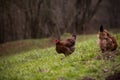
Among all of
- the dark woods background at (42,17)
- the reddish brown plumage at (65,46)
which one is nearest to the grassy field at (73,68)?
the reddish brown plumage at (65,46)

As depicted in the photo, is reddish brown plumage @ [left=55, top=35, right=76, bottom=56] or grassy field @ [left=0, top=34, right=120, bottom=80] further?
reddish brown plumage @ [left=55, top=35, right=76, bottom=56]

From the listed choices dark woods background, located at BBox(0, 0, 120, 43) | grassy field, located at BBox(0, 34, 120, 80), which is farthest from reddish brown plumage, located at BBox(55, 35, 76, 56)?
dark woods background, located at BBox(0, 0, 120, 43)

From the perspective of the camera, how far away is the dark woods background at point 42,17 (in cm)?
4212

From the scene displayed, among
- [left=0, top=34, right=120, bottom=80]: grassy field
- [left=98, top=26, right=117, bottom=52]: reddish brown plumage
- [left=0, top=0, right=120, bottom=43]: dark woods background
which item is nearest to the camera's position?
[left=0, top=34, right=120, bottom=80]: grassy field

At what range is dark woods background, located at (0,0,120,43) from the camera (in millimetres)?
42125

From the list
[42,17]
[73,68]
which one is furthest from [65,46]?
[42,17]

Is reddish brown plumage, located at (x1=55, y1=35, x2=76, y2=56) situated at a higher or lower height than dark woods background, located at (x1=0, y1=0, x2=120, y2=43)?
higher

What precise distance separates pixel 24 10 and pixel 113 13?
2160cm

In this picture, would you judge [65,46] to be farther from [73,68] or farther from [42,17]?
[42,17]

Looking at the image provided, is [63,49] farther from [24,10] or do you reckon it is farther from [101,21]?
[101,21]

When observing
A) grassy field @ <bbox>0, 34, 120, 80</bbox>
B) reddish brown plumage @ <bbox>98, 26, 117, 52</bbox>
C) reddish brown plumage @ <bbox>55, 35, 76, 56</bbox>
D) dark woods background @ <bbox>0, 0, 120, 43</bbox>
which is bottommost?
dark woods background @ <bbox>0, 0, 120, 43</bbox>

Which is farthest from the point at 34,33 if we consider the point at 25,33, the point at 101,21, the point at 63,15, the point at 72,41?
the point at 72,41

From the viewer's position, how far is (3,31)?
47.4m

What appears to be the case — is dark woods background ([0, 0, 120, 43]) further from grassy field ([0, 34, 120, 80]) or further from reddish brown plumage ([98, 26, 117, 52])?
reddish brown plumage ([98, 26, 117, 52])
